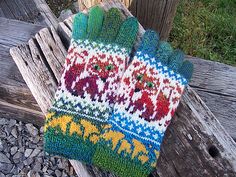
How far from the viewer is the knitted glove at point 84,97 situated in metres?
1.55

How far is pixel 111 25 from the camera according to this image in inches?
66.6

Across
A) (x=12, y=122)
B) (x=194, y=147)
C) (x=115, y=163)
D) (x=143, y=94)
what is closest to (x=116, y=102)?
(x=143, y=94)

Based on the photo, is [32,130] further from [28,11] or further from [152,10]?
[152,10]

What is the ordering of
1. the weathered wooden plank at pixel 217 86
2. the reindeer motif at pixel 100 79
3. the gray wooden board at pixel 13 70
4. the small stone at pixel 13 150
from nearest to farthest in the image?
1. the reindeer motif at pixel 100 79
2. the weathered wooden plank at pixel 217 86
3. the gray wooden board at pixel 13 70
4. the small stone at pixel 13 150

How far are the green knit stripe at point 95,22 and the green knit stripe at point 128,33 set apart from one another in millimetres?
99

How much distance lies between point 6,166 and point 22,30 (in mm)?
882

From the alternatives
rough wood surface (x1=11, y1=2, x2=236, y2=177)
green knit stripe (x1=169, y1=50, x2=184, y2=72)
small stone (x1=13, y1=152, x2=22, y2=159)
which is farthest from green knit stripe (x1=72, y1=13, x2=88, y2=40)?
small stone (x1=13, y1=152, x2=22, y2=159)

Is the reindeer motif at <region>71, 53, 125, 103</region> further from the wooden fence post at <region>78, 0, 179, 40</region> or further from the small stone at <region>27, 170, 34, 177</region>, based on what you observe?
the small stone at <region>27, 170, 34, 177</region>

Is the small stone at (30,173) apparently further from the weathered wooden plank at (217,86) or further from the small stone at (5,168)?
the weathered wooden plank at (217,86)

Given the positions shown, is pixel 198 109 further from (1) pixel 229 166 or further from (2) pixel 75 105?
(2) pixel 75 105

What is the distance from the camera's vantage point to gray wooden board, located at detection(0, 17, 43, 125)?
197 cm

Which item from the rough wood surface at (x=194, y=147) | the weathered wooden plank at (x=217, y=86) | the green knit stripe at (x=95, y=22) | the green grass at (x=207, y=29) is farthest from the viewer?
the green grass at (x=207, y=29)

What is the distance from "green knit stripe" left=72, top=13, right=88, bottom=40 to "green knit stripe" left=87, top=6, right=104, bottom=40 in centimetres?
2

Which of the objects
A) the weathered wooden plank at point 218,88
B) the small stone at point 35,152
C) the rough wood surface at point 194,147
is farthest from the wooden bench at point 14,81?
the weathered wooden plank at point 218,88
